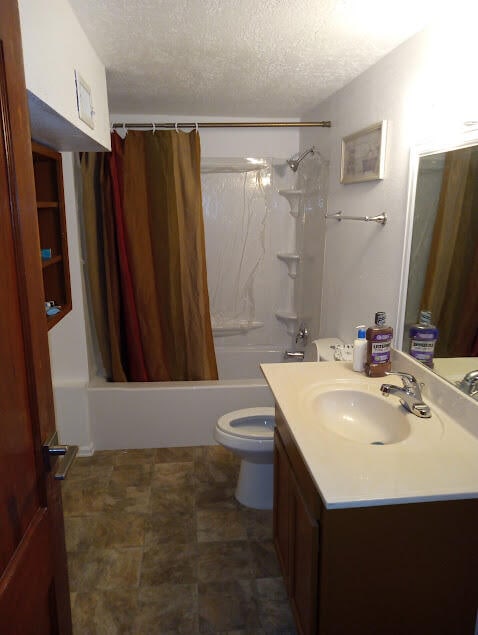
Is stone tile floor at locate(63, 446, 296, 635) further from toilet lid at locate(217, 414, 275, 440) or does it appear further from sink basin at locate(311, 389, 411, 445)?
sink basin at locate(311, 389, 411, 445)

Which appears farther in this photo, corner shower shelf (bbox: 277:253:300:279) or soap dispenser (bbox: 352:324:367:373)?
corner shower shelf (bbox: 277:253:300:279)

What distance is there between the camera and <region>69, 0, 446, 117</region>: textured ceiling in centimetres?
147

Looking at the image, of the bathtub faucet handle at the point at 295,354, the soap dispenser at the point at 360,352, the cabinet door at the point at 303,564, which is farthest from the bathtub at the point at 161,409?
the cabinet door at the point at 303,564

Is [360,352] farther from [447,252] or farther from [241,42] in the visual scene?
[241,42]

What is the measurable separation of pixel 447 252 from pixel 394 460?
77 centimetres

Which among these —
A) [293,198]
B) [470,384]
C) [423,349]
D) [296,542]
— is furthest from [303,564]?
[293,198]

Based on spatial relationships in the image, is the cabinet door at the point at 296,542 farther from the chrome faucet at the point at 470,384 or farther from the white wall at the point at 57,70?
A: the white wall at the point at 57,70

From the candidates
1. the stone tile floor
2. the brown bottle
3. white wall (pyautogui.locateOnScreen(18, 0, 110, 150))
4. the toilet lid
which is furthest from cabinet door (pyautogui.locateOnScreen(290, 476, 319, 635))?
white wall (pyautogui.locateOnScreen(18, 0, 110, 150))

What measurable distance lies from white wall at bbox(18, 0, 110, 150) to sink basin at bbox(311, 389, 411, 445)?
4.12ft

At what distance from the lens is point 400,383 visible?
1.72 meters

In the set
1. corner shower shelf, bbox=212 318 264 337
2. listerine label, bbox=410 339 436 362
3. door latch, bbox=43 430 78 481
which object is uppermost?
listerine label, bbox=410 339 436 362

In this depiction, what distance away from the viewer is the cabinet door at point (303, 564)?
1.21 meters

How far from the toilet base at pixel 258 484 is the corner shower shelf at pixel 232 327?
144 cm

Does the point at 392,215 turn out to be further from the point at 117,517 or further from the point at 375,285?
the point at 117,517
